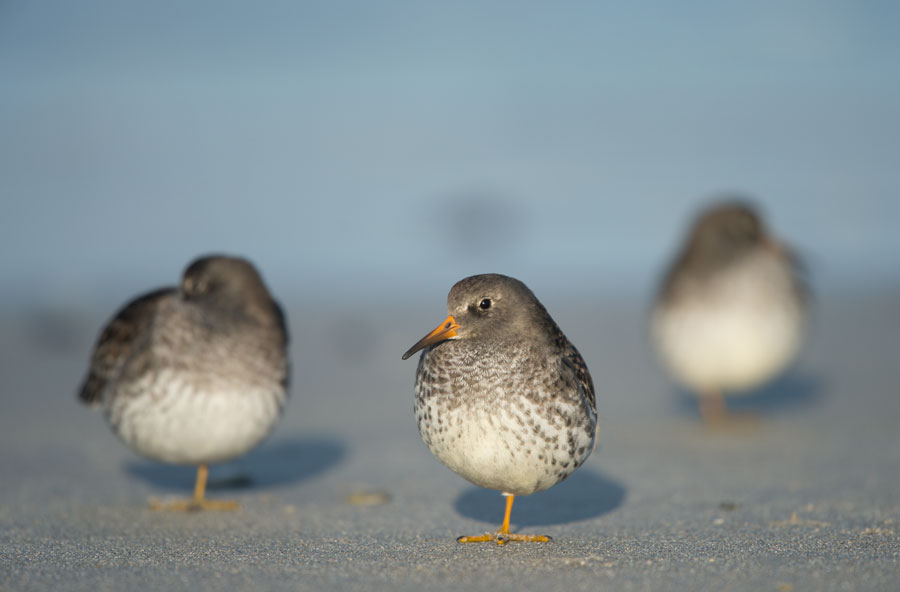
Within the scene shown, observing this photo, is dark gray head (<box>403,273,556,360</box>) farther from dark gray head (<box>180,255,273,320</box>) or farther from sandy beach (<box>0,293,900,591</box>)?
dark gray head (<box>180,255,273,320</box>)

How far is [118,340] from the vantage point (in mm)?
6773

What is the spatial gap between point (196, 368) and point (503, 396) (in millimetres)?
2382

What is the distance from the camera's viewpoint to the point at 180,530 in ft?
18.8

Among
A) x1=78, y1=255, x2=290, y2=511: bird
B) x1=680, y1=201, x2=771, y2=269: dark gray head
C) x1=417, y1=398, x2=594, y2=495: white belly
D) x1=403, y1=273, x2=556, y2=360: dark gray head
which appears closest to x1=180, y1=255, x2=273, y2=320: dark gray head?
x1=78, y1=255, x2=290, y2=511: bird

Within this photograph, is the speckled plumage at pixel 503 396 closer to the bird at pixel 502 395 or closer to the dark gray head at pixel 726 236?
the bird at pixel 502 395

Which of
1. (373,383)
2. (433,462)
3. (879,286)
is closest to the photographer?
(433,462)

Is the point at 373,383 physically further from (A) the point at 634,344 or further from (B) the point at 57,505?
(B) the point at 57,505

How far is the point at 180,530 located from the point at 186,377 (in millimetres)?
1039

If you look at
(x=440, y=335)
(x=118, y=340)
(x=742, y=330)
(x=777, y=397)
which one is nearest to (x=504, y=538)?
(x=440, y=335)

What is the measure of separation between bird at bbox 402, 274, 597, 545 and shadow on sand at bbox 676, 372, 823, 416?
18.5 feet

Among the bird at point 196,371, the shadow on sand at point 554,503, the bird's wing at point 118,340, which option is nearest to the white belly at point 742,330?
the shadow on sand at point 554,503

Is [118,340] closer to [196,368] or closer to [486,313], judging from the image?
[196,368]

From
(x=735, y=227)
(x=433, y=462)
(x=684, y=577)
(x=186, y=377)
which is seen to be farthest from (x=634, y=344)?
(x=684, y=577)

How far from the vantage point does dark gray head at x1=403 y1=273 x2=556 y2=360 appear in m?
5.21
